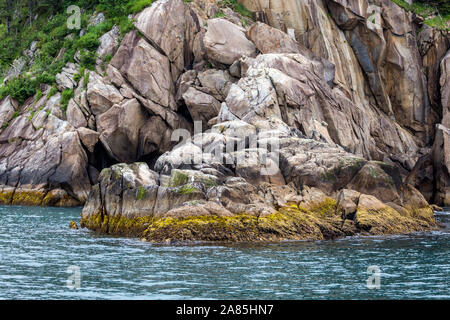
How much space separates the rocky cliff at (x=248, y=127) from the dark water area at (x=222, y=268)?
2392 millimetres

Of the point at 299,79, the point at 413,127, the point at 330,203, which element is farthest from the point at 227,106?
the point at 413,127

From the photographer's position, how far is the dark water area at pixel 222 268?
667 inches

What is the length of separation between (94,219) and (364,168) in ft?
44.3

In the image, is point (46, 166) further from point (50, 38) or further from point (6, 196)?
point (50, 38)

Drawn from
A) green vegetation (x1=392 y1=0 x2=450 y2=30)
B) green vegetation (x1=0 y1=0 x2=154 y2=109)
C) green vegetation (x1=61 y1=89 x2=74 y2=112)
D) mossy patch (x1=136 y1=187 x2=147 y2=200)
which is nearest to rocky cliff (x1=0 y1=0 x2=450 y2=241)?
mossy patch (x1=136 y1=187 x2=147 y2=200)

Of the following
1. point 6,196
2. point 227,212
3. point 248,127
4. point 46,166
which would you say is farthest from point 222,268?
point 6,196

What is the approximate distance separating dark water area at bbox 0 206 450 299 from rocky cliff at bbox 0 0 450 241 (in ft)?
7.85

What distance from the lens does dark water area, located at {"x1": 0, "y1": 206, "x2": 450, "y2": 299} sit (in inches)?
667

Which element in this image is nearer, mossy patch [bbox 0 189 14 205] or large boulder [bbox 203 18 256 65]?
mossy patch [bbox 0 189 14 205]

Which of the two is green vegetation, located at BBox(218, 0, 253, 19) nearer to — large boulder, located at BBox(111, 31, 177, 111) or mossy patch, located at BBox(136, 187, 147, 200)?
large boulder, located at BBox(111, 31, 177, 111)

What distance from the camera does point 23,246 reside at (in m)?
25.0

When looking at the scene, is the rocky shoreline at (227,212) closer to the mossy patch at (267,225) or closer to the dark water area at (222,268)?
the mossy patch at (267,225)

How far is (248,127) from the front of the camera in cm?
3350

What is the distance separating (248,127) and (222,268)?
47.4ft
